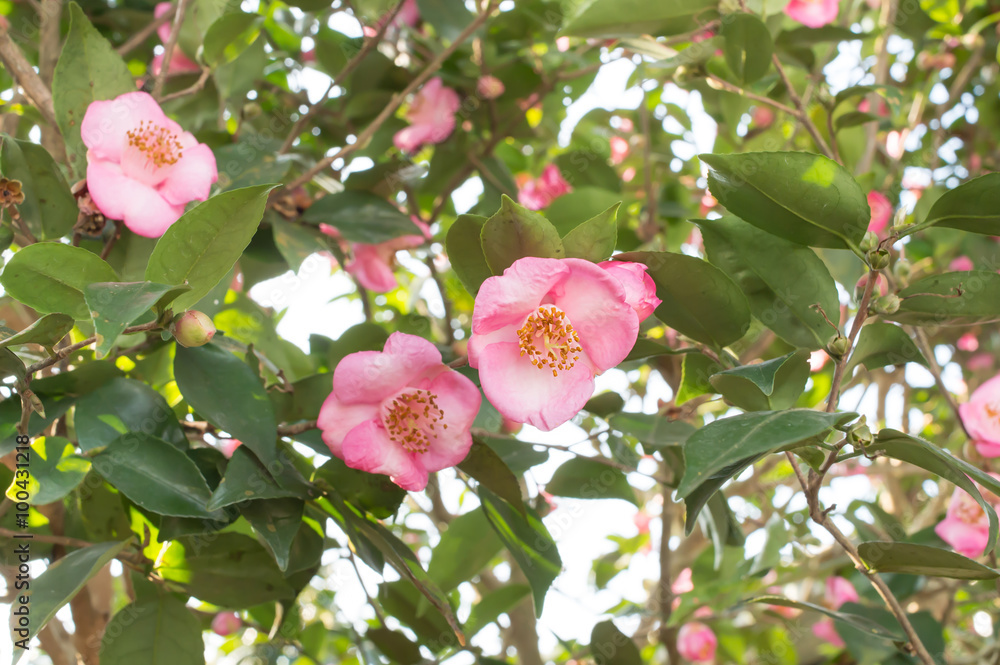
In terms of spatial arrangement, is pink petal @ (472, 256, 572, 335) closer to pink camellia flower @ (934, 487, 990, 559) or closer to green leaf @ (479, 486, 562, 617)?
green leaf @ (479, 486, 562, 617)

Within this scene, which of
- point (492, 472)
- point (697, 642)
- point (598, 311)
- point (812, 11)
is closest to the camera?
point (598, 311)

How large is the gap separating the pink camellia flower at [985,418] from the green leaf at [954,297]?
35cm

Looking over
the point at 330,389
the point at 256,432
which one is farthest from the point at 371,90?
the point at 256,432

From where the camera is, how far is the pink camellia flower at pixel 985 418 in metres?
0.91

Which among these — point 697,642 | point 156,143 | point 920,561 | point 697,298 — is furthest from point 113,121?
point 697,642

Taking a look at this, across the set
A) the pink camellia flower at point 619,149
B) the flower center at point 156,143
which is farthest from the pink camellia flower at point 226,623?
the pink camellia flower at point 619,149

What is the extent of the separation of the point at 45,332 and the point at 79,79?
1.24 feet

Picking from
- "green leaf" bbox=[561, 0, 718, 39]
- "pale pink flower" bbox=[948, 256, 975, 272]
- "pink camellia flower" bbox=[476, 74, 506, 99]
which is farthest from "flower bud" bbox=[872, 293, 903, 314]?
"pale pink flower" bbox=[948, 256, 975, 272]

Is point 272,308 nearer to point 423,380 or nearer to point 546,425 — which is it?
point 423,380

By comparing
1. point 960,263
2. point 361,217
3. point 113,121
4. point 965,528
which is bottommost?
point 960,263

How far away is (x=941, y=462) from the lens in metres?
0.53

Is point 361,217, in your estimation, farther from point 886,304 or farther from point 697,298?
point 886,304

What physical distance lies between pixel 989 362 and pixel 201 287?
6.75 feet

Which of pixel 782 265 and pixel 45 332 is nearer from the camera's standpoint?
pixel 45 332
